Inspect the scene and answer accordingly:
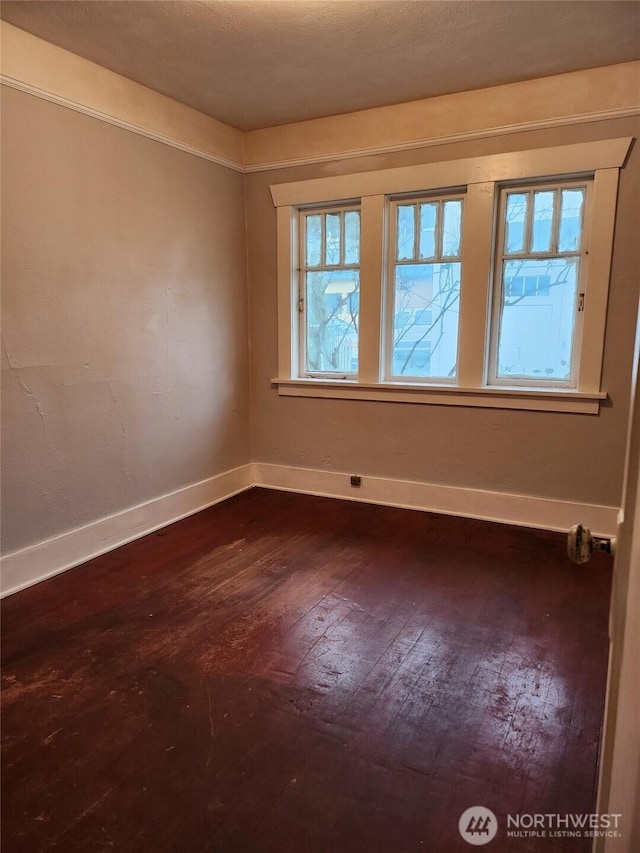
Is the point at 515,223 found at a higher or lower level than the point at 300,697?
higher

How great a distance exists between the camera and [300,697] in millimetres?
1943

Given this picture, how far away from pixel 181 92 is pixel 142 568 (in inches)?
113

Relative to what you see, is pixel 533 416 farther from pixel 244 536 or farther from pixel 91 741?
pixel 91 741

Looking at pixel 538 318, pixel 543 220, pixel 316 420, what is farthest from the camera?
pixel 316 420

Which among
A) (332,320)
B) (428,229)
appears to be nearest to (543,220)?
(428,229)

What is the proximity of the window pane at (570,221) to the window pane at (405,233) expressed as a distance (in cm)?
94

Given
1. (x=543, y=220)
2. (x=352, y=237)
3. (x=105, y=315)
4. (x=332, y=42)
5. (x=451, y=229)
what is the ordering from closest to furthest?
(x=332, y=42) < (x=105, y=315) < (x=543, y=220) < (x=451, y=229) < (x=352, y=237)

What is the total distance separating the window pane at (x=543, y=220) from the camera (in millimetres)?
3326

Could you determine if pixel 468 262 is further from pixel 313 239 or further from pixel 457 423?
pixel 313 239

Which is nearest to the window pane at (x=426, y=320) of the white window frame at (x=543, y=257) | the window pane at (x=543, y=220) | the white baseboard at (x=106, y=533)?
the white window frame at (x=543, y=257)

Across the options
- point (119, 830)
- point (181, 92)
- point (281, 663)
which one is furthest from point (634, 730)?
point (181, 92)

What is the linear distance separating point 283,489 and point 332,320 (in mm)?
1410

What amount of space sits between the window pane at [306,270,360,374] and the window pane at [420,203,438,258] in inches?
20.5

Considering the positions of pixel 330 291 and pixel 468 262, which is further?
pixel 330 291
